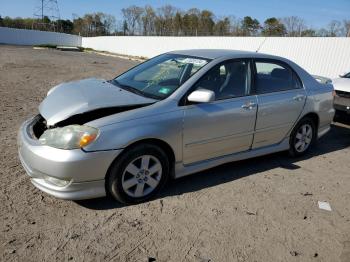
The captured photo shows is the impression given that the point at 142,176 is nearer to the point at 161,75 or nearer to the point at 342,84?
the point at 161,75

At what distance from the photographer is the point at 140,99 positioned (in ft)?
13.1

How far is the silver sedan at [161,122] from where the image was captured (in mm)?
3480

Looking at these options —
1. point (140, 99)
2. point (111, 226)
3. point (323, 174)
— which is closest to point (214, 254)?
point (111, 226)

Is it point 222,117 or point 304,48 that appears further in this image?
point 304,48

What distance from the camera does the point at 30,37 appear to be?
166 ft

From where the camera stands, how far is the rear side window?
4905 mm

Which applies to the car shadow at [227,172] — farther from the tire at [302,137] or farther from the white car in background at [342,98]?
the white car in background at [342,98]

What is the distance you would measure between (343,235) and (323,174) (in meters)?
1.66

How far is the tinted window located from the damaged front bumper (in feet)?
4.89

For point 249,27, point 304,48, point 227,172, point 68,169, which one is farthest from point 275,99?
point 249,27

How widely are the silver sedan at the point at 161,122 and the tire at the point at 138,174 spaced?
1cm

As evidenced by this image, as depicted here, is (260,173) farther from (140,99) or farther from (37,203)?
(37,203)

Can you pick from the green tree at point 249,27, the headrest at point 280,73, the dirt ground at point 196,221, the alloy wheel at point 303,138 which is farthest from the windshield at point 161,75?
the green tree at point 249,27

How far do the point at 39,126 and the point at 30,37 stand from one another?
2032 inches
